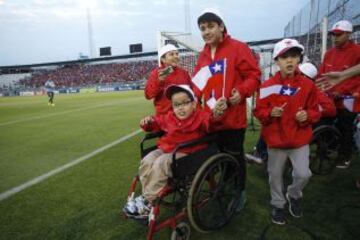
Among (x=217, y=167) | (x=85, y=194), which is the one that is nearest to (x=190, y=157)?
(x=217, y=167)

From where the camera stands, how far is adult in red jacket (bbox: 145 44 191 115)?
352 centimetres

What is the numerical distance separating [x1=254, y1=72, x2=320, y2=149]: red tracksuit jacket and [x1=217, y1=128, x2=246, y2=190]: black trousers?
0.84 feet

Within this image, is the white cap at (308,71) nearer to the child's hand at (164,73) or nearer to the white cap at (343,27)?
the white cap at (343,27)

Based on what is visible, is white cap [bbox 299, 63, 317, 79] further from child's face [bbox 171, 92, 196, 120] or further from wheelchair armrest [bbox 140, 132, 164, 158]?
wheelchair armrest [bbox 140, 132, 164, 158]

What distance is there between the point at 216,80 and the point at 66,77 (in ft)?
182

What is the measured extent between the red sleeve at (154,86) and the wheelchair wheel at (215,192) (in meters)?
1.24

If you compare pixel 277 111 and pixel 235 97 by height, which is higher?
pixel 235 97

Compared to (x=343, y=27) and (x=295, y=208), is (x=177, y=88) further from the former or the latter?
(x=343, y=27)

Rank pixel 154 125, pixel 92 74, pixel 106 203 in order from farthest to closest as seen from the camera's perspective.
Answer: pixel 92 74
pixel 106 203
pixel 154 125

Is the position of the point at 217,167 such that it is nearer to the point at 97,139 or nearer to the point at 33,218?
the point at 33,218

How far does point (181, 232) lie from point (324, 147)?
2.42 meters

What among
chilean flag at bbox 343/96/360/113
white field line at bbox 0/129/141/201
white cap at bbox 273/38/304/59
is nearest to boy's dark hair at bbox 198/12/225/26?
white cap at bbox 273/38/304/59

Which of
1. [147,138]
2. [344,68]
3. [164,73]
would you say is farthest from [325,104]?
[147,138]

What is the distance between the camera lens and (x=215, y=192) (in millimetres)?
2721
